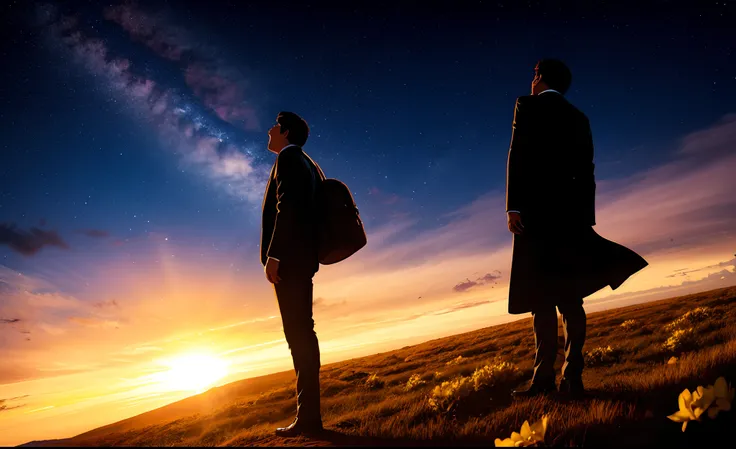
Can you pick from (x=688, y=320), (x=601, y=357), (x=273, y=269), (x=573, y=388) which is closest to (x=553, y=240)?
(x=573, y=388)

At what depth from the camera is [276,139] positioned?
5.18m

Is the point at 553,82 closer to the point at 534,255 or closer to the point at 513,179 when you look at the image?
the point at 513,179

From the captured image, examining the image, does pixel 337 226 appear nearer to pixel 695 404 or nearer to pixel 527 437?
pixel 527 437

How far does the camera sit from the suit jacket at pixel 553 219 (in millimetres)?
4422

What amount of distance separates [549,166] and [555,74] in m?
1.22

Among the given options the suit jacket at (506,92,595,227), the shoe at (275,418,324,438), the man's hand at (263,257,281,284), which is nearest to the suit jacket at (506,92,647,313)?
the suit jacket at (506,92,595,227)

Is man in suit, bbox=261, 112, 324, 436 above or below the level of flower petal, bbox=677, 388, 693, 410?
above

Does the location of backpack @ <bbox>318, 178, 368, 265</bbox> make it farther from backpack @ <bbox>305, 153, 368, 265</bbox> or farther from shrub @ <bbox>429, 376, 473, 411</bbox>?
shrub @ <bbox>429, 376, 473, 411</bbox>

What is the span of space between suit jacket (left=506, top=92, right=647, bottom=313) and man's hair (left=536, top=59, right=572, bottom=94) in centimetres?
35

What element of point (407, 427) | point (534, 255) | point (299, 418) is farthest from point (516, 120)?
point (299, 418)

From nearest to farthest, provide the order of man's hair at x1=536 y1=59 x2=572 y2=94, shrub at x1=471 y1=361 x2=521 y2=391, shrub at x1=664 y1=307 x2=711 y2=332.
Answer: man's hair at x1=536 y1=59 x2=572 y2=94 → shrub at x1=471 y1=361 x2=521 y2=391 → shrub at x1=664 y1=307 x2=711 y2=332

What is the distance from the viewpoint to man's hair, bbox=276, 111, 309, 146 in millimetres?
5191

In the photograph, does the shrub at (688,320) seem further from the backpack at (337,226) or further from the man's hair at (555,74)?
the backpack at (337,226)

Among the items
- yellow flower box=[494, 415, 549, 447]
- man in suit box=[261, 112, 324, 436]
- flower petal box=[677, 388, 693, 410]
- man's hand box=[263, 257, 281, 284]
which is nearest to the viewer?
yellow flower box=[494, 415, 549, 447]
